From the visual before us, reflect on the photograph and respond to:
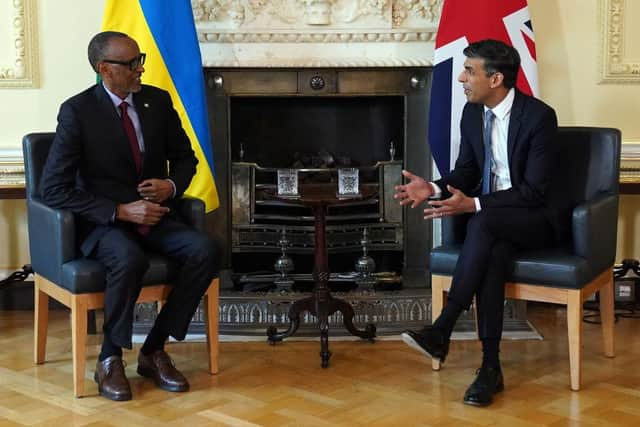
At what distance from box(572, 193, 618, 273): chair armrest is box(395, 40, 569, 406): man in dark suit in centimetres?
13

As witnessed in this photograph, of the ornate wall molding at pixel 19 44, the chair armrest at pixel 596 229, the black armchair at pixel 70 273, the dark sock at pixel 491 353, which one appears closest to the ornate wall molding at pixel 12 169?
the ornate wall molding at pixel 19 44

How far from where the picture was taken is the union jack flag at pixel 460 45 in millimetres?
4305

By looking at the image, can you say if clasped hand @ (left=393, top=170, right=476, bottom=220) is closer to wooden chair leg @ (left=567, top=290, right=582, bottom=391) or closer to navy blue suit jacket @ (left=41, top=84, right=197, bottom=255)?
wooden chair leg @ (left=567, top=290, right=582, bottom=391)

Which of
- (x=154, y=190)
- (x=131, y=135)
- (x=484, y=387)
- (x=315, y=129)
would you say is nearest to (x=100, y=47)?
(x=131, y=135)

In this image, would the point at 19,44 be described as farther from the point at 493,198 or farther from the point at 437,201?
the point at 493,198

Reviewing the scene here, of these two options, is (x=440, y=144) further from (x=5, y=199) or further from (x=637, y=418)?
(x=5, y=199)

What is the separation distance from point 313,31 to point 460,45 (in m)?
0.68

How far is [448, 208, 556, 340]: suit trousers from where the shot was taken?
340 centimetres

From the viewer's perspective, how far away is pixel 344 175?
3857mm

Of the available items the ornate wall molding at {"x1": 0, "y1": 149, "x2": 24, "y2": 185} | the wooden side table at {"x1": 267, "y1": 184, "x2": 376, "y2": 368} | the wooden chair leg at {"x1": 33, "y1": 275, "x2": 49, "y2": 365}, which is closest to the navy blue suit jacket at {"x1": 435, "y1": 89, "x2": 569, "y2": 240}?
the wooden side table at {"x1": 267, "y1": 184, "x2": 376, "y2": 368}

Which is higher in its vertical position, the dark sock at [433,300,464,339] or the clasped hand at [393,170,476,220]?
the clasped hand at [393,170,476,220]

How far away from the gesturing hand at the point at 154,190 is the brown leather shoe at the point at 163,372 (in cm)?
55

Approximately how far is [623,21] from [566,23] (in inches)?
10.2

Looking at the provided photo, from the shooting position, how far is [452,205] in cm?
351
